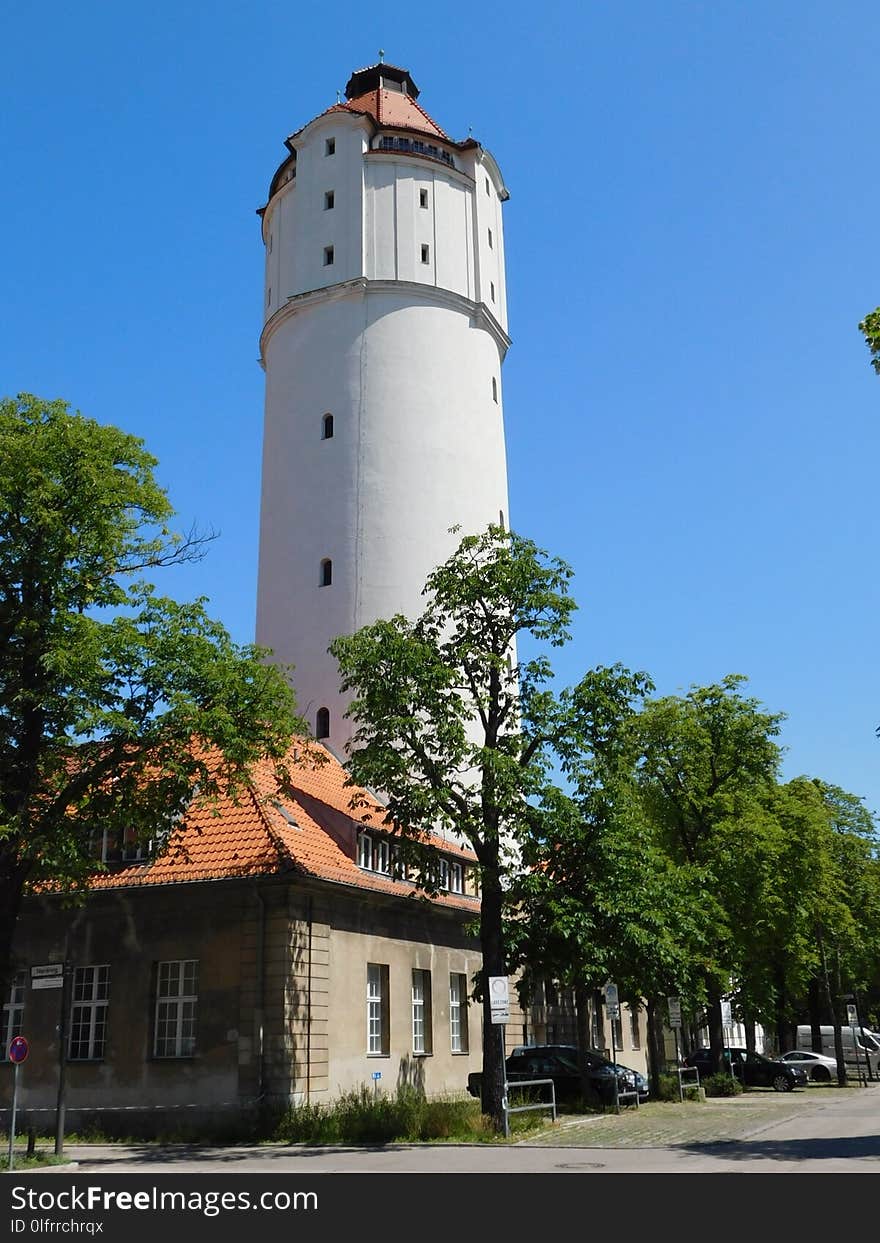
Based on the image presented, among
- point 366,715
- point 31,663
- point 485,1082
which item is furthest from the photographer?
point 366,715

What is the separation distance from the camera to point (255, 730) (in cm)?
2058

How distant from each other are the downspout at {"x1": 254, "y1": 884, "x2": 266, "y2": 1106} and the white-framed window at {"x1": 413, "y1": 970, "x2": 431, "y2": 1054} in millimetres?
6544

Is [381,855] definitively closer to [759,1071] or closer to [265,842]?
[265,842]

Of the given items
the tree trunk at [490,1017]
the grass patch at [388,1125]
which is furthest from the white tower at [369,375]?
the grass patch at [388,1125]

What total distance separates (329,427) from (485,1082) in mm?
24330

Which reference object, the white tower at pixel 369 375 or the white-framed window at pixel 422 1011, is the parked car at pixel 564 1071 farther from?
the white tower at pixel 369 375

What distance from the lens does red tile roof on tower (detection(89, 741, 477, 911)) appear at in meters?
23.6

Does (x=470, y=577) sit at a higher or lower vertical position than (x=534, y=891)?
higher

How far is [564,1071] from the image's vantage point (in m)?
29.1

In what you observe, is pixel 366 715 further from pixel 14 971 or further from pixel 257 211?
pixel 257 211

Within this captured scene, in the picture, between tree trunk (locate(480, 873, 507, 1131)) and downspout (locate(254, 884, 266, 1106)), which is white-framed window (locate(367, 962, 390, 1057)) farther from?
tree trunk (locate(480, 873, 507, 1131))

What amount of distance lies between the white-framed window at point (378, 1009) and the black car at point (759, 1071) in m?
17.3

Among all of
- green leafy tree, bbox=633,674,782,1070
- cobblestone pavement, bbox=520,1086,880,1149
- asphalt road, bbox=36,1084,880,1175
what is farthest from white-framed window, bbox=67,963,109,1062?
green leafy tree, bbox=633,674,782,1070
